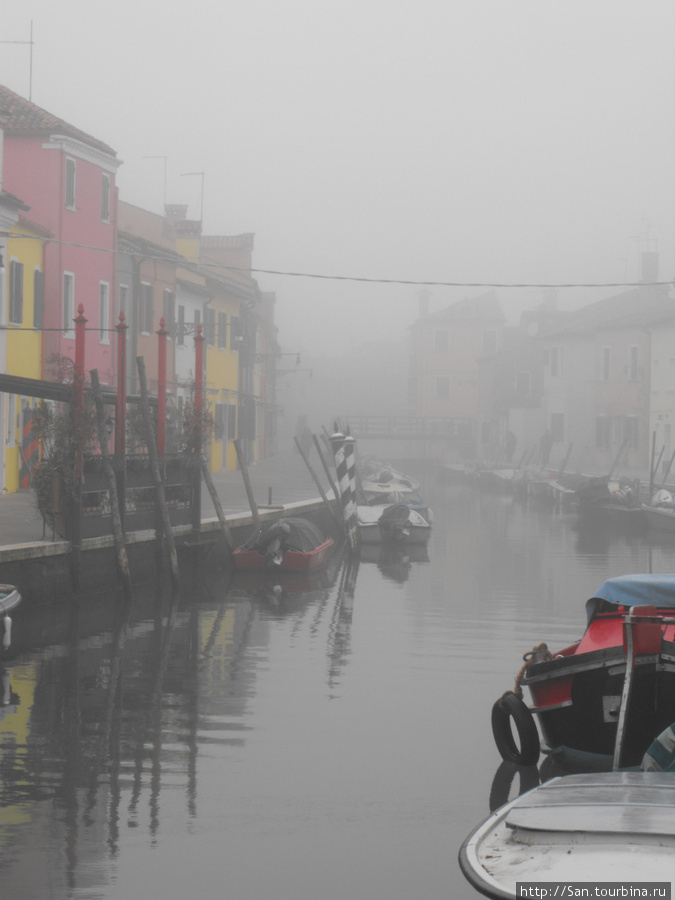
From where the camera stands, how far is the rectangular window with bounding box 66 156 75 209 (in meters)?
28.0

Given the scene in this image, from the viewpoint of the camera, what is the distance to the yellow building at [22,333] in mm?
24438

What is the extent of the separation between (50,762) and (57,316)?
801 inches

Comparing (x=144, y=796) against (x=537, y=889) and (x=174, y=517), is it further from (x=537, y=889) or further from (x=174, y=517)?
(x=174, y=517)

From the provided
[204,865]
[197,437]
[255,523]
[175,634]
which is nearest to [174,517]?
[197,437]

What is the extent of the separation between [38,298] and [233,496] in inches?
237

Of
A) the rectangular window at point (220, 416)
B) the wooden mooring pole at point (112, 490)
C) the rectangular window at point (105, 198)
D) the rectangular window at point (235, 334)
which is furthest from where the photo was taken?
the rectangular window at point (235, 334)

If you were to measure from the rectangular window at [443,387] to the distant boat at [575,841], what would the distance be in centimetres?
7351

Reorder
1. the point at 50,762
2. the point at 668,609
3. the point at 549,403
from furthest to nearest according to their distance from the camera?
the point at 549,403
the point at 668,609
the point at 50,762

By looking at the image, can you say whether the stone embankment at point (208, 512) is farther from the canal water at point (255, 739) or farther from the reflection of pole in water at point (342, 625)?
the reflection of pole in water at point (342, 625)

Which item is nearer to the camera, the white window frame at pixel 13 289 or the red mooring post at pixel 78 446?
the red mooring post at pixel 78 446

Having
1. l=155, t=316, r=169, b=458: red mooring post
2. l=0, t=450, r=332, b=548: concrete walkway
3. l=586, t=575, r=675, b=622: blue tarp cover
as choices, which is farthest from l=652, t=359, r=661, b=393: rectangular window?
l=586, t=575, r=675, b=622: blue tarp cover

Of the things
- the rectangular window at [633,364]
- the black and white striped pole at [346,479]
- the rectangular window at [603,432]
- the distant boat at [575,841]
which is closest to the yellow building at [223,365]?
the black and white striped pole at [346,479]

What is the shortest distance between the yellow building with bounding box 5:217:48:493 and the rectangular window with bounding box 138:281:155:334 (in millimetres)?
6767

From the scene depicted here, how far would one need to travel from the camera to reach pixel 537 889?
470 centimetres
